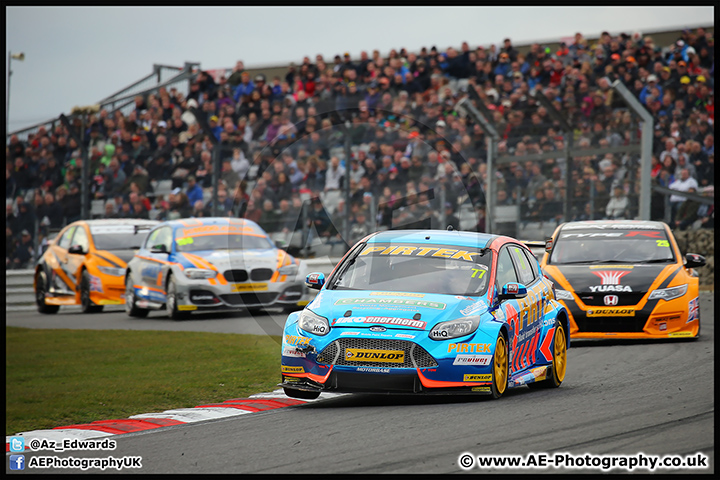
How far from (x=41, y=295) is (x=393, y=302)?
539 inches

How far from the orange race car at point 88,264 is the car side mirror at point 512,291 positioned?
465 inches

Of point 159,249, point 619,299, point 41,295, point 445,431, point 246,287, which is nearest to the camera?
point 445,431

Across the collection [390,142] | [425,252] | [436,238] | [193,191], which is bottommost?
[425,252]

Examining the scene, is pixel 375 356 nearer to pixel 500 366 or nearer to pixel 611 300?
pixel 500 366

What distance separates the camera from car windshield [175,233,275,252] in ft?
55.2

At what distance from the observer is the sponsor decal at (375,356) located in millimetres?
7367

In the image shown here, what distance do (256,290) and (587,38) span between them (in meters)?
10.3

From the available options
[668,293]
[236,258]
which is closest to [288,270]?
[236,258]

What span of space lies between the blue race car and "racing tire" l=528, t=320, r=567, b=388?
0.04 ft

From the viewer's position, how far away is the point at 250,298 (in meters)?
16.0

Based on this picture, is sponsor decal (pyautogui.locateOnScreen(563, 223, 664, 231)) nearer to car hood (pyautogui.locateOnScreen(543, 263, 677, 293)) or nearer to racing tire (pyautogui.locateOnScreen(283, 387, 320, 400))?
car hood (pyautogui.locateOnScreen(543, 263, 677, 293))

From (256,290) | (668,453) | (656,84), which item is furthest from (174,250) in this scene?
(668,453)

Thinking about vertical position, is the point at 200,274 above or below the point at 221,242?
below

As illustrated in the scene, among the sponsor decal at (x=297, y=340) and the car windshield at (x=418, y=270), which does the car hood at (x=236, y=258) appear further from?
the sponsor decal at (x=297, y=340)
